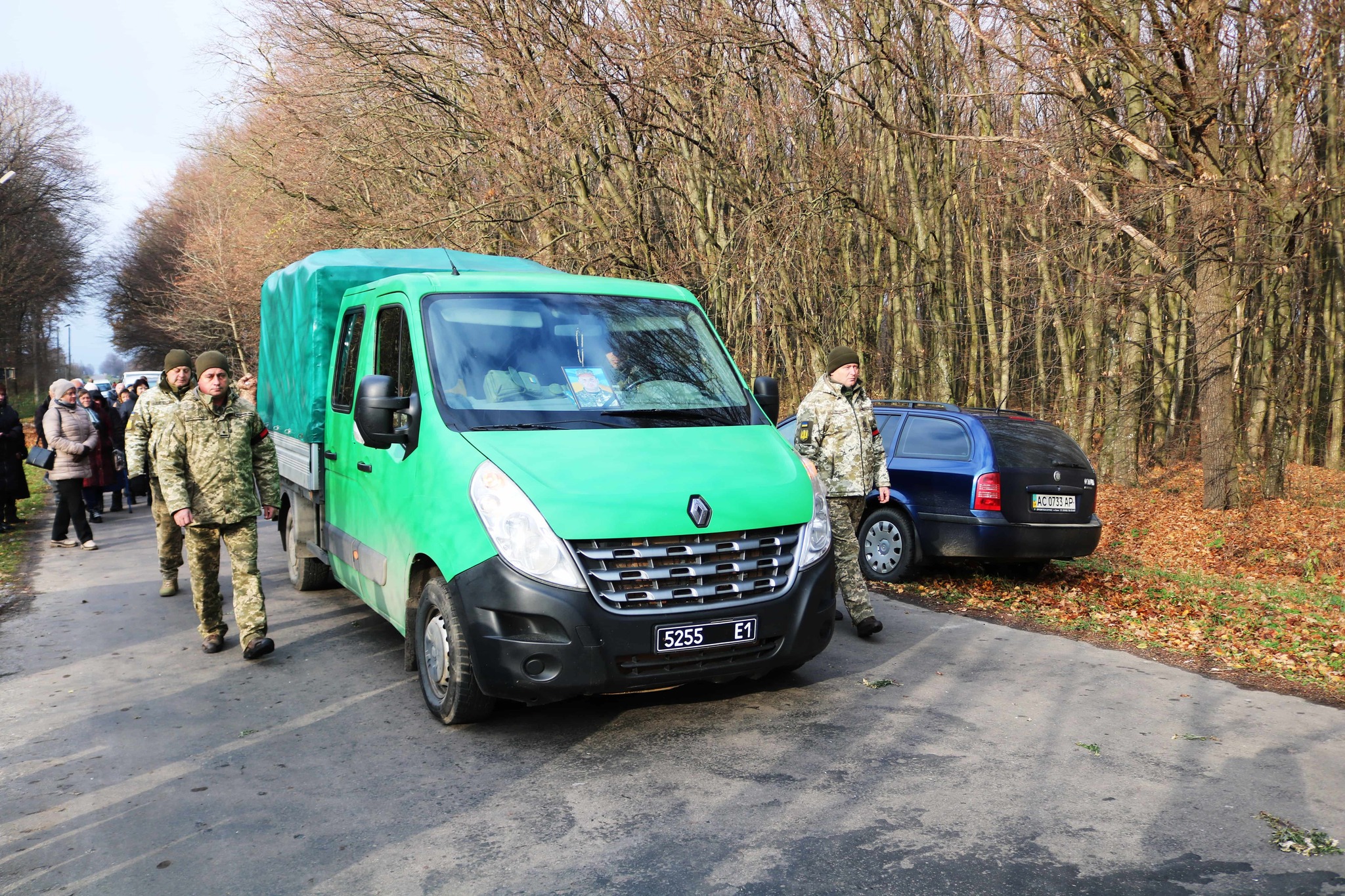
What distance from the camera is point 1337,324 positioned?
20.9m

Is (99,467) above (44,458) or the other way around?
the other way around

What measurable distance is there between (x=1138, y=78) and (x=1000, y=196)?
3833mm

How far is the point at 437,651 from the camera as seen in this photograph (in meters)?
5.57

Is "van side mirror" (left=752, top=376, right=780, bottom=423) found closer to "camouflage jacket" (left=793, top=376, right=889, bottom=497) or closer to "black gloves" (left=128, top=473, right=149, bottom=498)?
"camouflage jacket" (left=793, top=376, right=889, bottom=497)

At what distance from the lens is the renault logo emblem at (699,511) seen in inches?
202

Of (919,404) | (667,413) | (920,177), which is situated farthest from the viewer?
(920,177)

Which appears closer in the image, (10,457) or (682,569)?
(682,569)

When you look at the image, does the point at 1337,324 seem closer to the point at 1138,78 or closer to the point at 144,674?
the point at 1138,78

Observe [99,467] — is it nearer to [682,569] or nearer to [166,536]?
[166,536]

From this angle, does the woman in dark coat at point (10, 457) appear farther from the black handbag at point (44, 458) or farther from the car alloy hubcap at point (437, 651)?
the car alloy hubcap at point (437, 651)

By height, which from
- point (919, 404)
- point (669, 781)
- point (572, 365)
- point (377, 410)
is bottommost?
point (669, 781)

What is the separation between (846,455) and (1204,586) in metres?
5.26

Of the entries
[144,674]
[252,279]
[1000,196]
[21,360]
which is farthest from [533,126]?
[21,360]

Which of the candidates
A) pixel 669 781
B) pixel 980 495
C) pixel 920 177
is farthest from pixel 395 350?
pixel 920 177
